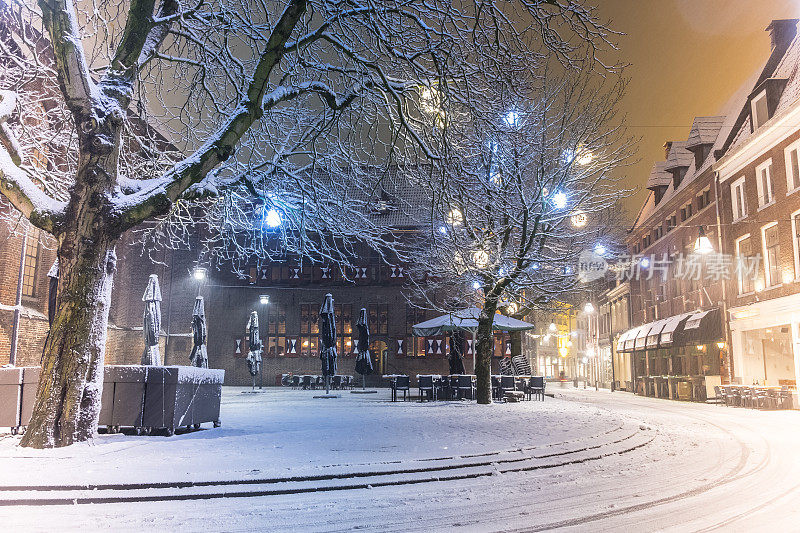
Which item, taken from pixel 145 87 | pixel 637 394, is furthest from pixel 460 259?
pixel 637 394

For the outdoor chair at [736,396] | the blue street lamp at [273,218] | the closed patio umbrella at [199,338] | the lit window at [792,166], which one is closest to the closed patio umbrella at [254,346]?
the closed patio umbrella at [199,338]

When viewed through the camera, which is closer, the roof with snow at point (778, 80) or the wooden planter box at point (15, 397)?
the wooden planter box at point (15, 397)

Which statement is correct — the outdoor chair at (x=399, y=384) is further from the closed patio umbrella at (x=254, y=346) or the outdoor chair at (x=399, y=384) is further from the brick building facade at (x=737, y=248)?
the brick building facade at (x=737, y=248)

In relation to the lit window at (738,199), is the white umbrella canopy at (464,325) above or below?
below

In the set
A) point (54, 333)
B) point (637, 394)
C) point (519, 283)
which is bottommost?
point (637, 394)

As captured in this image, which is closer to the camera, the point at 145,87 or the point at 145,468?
A: the point at 145,468

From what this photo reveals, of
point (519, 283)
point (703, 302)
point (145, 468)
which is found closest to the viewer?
point (145, 468)

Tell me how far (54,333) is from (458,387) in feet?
48.6

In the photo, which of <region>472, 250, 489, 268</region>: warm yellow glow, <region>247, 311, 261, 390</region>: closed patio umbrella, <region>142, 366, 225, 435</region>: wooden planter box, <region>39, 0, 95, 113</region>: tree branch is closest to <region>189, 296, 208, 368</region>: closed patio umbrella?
<region>247, 311, 261, 390</region>: closed patio umbrella

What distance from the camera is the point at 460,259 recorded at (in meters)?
19.3

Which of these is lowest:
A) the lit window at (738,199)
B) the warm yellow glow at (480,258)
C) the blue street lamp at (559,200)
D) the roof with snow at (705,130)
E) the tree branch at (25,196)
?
the tree branch at (25,196)

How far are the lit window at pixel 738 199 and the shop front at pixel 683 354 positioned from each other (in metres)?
4.49

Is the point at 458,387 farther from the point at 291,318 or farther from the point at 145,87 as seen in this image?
the point at 291,318

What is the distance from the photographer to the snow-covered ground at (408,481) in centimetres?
527
